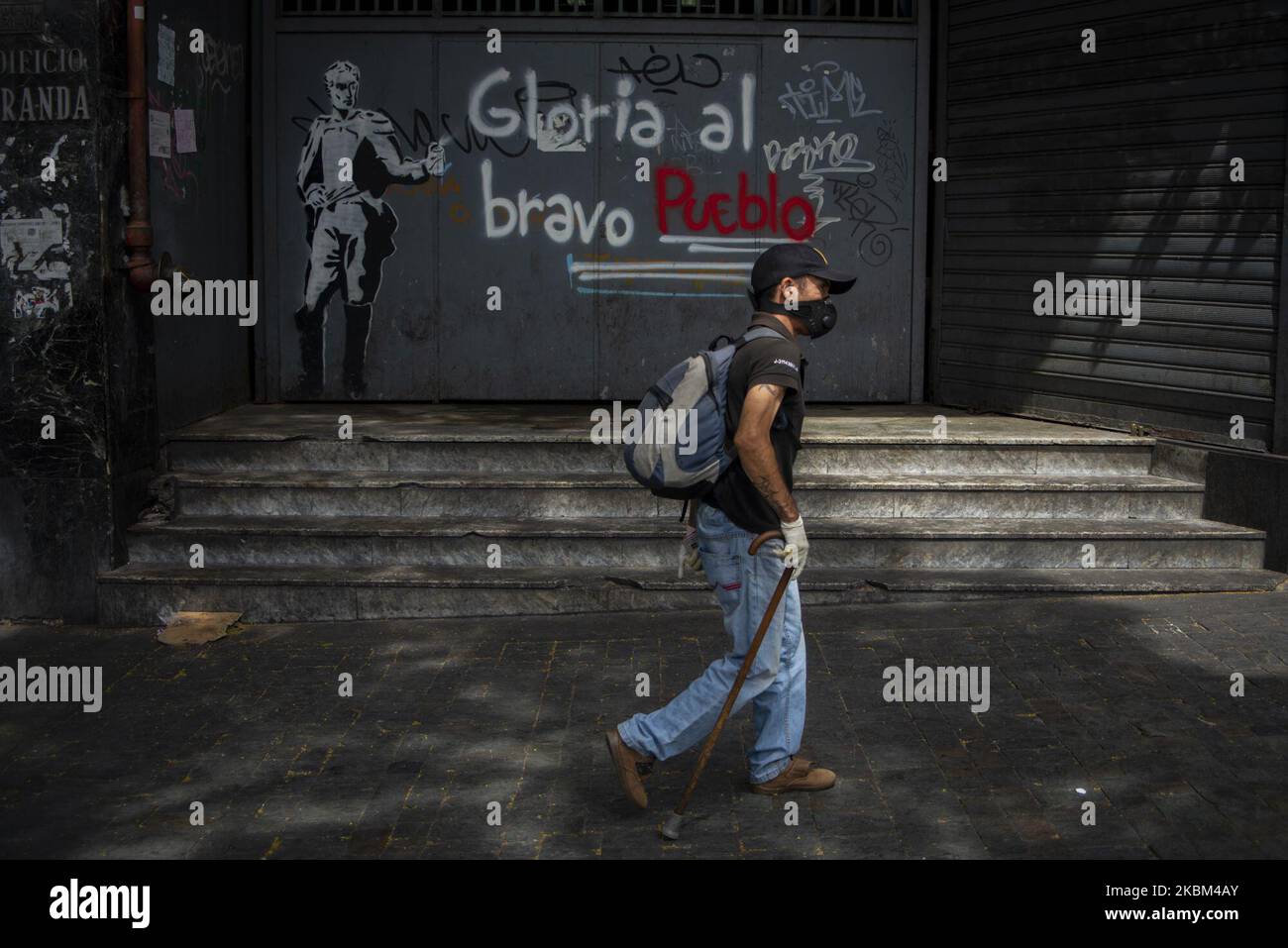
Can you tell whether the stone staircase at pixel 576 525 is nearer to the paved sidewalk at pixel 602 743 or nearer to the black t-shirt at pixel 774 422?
the paved sidewalk at pixel 602 743

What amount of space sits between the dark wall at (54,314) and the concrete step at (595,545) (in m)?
0.42

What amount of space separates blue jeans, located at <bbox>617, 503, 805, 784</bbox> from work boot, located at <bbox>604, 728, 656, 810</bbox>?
0.02 m

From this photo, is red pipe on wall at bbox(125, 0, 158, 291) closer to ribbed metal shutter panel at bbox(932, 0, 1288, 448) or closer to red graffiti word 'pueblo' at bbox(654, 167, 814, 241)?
red graffiti word 'pueblo' at bbox(654, 167, 814, 241)

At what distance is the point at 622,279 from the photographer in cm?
1102

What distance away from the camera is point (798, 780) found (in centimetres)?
565

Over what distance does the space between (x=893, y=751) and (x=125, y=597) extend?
432cm

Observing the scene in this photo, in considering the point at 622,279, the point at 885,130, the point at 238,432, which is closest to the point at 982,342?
the point at 885,130

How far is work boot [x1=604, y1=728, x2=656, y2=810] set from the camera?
538 cm

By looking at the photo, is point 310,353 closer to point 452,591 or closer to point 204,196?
point 204,196

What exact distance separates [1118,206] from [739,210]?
2.62m

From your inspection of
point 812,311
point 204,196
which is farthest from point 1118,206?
point 204,196

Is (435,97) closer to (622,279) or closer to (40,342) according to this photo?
(622,279)

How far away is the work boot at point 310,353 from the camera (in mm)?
10984

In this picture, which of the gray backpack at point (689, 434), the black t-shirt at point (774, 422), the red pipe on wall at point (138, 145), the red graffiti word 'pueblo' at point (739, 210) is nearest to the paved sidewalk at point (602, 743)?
the black t-shirt at point (774, 422)
